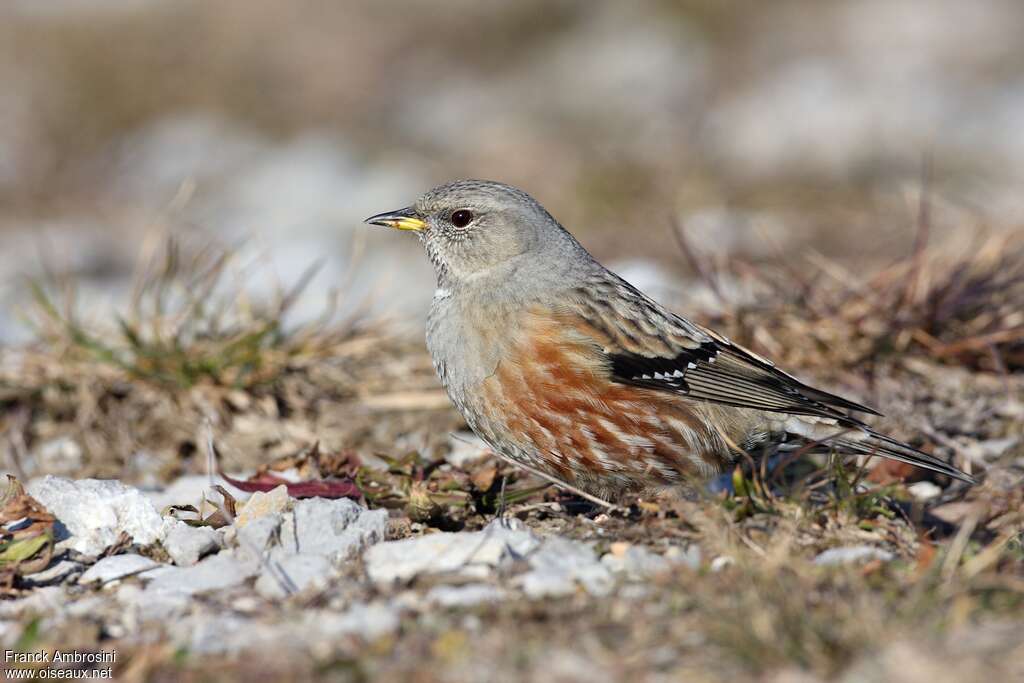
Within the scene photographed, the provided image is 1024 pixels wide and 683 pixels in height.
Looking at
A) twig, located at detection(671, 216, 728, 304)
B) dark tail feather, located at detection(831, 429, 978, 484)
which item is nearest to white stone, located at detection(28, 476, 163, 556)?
dark tail feather, located at detection(831, 429, 978, 484)

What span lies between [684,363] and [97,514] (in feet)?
8.08

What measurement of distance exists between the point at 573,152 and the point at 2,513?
852 centimetres

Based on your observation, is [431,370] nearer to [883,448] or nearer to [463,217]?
[463,217]

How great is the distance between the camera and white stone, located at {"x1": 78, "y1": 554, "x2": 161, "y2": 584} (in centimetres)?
408

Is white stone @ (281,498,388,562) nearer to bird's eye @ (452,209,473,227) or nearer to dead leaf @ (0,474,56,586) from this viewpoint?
dead leaf @ (0,474,56,586)

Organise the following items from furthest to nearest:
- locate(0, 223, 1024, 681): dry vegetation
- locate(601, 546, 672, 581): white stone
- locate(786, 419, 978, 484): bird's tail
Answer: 1. locate(786, 419, 978, 484): bird's tail
2. locate(601, 546, 672, 581): white stone
3. locate(0, 223, 1024, 681): dry vegetation

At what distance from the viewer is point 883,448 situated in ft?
15.6

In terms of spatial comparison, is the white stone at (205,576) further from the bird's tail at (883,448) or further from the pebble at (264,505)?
the bird's tail at (883,448)

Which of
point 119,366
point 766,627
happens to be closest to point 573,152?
point 119,366

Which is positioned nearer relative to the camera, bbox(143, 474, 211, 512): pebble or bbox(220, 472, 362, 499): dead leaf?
bbox(220, 472, 362, 499): dead leaf

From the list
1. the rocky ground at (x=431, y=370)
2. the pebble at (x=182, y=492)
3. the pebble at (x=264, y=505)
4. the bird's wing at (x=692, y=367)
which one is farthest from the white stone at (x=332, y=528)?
the bird's wing at (x=692, y=367)

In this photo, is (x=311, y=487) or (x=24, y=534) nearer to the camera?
(x=24, y=534)

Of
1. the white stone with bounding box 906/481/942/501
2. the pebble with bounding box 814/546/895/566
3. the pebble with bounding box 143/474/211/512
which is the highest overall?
the pebble with bounding box 814/546/895/566

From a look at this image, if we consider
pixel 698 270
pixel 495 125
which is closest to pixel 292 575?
pixel 698 270
